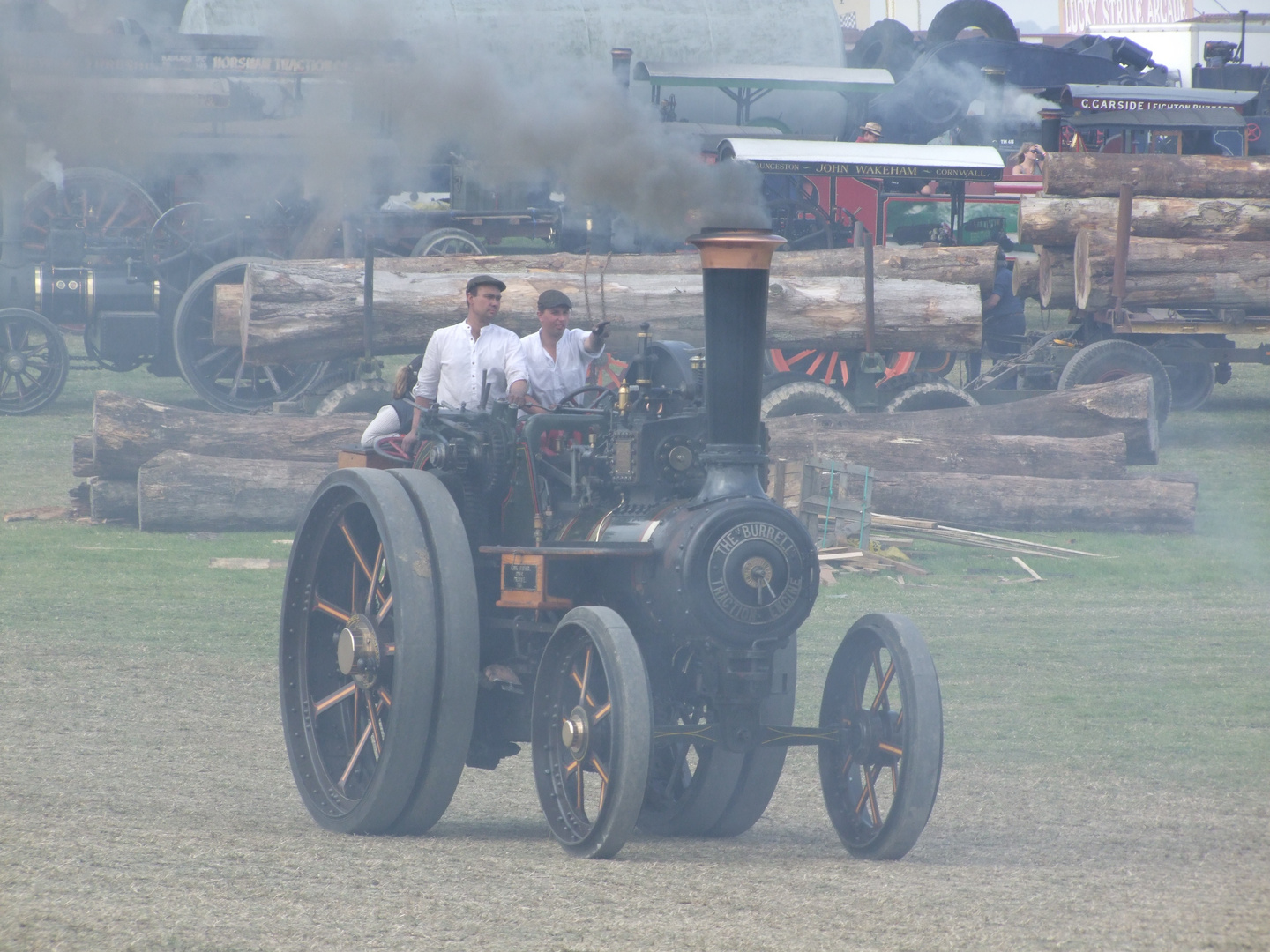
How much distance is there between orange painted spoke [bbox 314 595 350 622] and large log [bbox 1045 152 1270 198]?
12.1 m

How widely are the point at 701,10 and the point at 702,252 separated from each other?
892 inches

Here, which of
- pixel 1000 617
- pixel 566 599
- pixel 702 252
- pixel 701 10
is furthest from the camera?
pixel 701 10

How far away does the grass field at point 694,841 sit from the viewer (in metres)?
3.82

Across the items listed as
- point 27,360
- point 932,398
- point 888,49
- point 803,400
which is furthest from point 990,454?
point 888,49

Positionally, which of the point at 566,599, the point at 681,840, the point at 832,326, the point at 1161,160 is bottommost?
the point at 681,840

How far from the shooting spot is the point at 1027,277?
1708 centimetres

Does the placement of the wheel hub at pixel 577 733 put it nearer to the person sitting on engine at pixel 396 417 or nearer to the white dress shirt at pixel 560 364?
the person sitting on engine at pixel 396 417

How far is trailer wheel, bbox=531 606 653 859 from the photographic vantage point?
4.41 m

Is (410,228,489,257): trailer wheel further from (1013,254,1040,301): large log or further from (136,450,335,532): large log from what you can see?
(136,450,335,532): large log

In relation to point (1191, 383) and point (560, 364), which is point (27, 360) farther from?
point (1191, 383)

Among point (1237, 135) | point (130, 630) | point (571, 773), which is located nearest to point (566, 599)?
point (571, 773)

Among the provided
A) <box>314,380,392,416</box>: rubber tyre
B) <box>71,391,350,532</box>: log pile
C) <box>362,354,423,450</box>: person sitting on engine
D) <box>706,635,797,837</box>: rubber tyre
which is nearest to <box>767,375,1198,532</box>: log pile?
<box>314,380,392,416</box>: rubber tyre

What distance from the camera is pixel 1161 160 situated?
1605cm

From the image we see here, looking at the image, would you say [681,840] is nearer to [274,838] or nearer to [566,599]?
[566,599]
